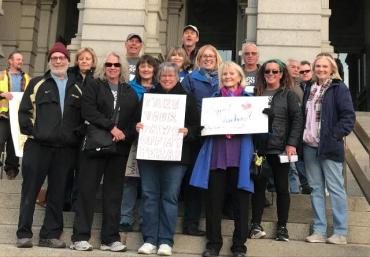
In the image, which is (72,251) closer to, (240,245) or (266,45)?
(240,245)

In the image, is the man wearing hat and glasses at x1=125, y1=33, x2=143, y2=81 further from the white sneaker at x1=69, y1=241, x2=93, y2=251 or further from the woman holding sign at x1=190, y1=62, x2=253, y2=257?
the white sneaker at x1=69, y1=241, x2=93, y2=251

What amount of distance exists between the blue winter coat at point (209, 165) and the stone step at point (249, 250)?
2.18 feet

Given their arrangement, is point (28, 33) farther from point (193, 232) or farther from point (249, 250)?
point (249, 250)

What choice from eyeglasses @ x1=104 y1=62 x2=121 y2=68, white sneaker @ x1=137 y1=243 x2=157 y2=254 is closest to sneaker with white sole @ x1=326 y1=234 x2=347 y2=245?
white sneaker @ x1=137 y1=243 x2=157 y2=254

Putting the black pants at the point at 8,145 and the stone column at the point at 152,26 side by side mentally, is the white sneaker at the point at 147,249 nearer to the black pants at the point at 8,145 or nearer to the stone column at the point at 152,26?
the black pants at the point at 8,145

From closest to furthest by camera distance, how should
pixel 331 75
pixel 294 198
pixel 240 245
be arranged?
1. pixel 240 245
2. pixel 331 75
3. pixel 294 198

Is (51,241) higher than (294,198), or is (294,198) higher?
(294,198)

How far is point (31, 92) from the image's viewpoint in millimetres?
5477

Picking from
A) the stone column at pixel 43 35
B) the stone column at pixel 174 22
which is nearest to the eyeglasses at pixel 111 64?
the stone column at pixel 174 22

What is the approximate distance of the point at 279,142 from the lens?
5461 mm

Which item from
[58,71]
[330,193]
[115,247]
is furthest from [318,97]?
[58,71]

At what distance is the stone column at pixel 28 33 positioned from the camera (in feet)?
57.1

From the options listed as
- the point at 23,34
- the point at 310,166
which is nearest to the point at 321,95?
the point at 310,166

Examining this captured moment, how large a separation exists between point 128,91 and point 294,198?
2.52 meters
